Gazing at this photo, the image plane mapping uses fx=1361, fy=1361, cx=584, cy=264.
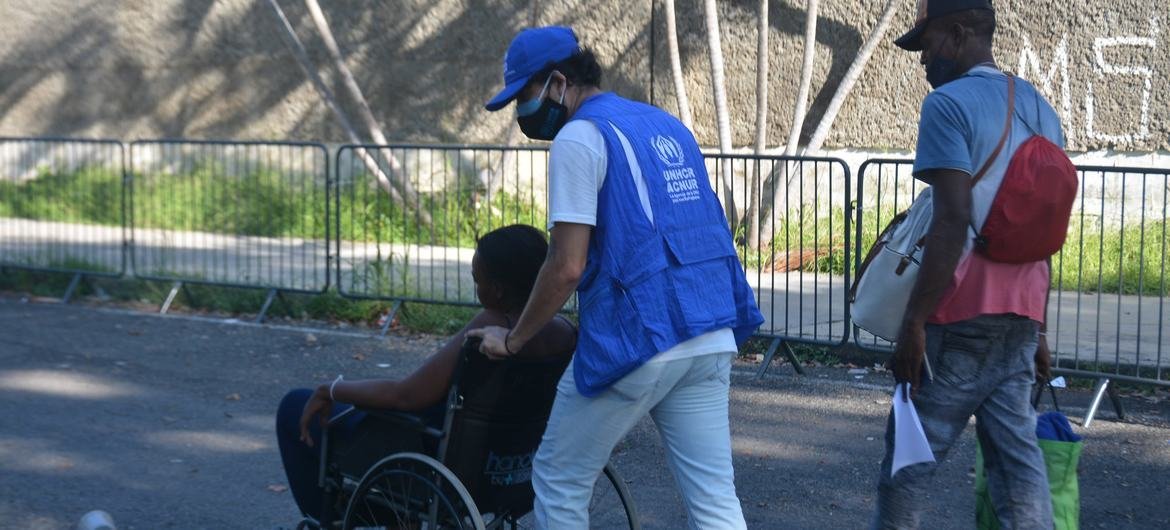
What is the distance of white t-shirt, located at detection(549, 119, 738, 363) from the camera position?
3.33m

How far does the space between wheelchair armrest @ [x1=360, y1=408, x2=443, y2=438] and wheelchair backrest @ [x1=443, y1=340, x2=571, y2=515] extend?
0.10 metres

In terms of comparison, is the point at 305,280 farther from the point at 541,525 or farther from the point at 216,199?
the point at 541,525

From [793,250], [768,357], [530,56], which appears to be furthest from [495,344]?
[793,250]

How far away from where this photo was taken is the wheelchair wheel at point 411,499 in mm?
3811

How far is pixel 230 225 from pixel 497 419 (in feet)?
26.8

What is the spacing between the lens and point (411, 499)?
3938 millimetres

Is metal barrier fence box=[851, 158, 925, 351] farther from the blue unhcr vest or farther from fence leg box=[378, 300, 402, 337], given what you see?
the blue unhcr vest

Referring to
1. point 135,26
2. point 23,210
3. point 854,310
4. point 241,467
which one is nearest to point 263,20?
point 135,26

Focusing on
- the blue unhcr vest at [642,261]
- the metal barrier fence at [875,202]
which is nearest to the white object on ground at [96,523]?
the blue unhcr vest at [642,261]

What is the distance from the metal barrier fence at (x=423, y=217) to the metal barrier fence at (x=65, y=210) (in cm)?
191

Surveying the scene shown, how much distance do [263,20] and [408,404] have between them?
1057 centimetres

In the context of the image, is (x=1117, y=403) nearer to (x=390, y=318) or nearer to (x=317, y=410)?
(x=317, y=410)

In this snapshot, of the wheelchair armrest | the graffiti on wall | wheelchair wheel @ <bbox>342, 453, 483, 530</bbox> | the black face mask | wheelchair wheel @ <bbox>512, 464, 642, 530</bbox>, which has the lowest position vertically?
wheelchair wheel @ <bbox>512, 464, 642, 530</bbox>

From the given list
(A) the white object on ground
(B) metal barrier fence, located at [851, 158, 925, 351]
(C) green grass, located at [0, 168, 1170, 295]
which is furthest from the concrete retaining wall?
(A) the white object on ground
